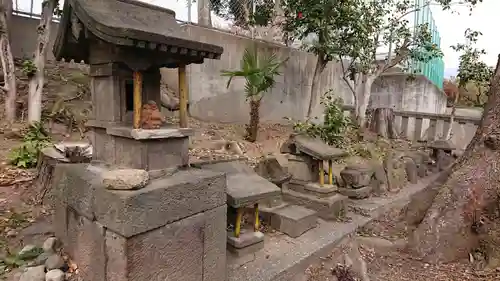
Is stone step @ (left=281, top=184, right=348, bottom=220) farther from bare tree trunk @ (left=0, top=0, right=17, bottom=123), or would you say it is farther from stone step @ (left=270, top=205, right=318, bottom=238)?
bare tree trunk @ (left=0, top=0, right=17, bottom=123)

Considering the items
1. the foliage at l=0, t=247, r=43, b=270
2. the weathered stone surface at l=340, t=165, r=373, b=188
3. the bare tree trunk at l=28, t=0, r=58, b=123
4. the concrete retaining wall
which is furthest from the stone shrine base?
the bare tree trunk at l=28, t=0, r=58, b=123

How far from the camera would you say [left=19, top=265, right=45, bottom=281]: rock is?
2.91 metres

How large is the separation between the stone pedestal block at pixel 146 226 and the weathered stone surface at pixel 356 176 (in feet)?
13.1

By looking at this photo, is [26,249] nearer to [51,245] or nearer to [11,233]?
[51,245]

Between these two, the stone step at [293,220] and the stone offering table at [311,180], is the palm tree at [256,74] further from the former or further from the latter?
the stone step at [293,220]

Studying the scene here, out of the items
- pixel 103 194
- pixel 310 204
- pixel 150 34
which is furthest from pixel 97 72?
pixel 310 204

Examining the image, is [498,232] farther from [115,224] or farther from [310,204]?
[115,224]

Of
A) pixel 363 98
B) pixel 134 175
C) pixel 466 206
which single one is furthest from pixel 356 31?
pixel 134 175

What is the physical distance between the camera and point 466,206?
12.8 feet

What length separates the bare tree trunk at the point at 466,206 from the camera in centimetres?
378

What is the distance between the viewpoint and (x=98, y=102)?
11.1ft

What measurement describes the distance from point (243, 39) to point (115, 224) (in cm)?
835

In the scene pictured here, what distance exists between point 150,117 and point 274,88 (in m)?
8.01

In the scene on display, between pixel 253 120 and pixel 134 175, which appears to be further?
pixel 253 120
